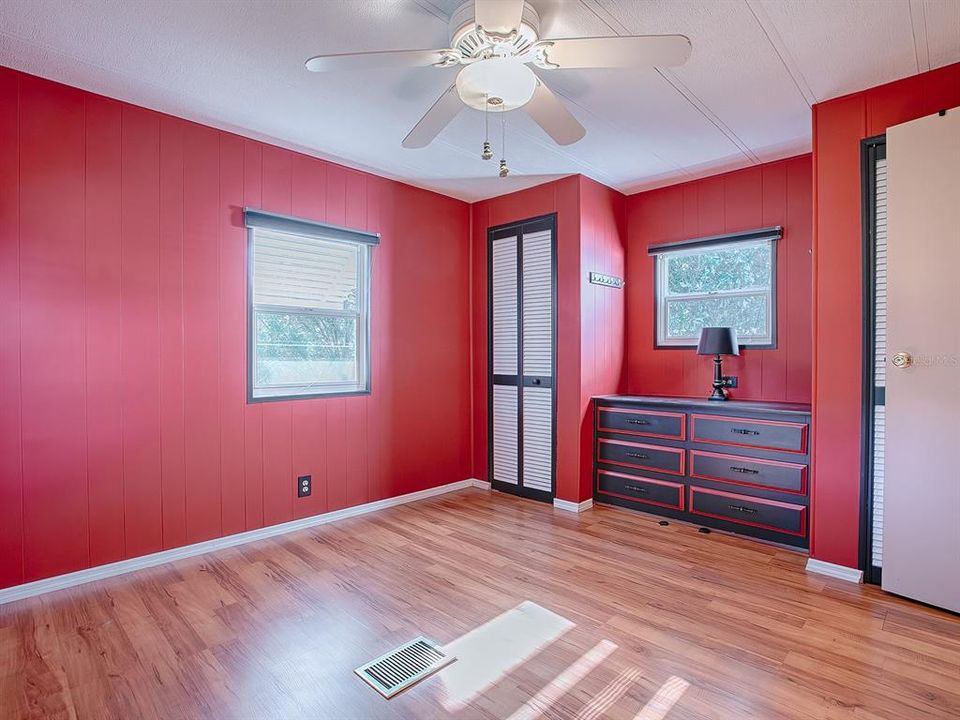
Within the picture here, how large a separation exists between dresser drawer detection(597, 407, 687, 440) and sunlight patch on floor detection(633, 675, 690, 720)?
6.61ft

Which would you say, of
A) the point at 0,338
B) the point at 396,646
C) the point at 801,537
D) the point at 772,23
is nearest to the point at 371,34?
the point at 772,23

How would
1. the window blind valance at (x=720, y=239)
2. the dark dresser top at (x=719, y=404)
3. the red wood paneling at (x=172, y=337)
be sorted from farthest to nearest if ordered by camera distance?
the window blind valance at (x=720, y=239) → the dark dresser top at (x=719, y=404) → the red wood paneling at (x=172, y=337)

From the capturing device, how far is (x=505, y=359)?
179 inches

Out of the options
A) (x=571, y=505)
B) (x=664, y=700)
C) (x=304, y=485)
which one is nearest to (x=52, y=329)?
(x=304, y=485)

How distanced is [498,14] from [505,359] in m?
3.11

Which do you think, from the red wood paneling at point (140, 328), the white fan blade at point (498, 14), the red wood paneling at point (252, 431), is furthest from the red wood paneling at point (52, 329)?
the white fan blade at point (498, 14)

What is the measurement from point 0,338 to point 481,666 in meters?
2.63

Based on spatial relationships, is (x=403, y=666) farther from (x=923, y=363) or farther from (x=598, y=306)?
(x=598, y=306)

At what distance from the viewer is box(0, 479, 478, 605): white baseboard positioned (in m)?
2.56

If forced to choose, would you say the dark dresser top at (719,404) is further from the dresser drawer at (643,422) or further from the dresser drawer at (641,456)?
the dresser drawer at (641,456)

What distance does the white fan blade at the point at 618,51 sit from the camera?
67.2 inches

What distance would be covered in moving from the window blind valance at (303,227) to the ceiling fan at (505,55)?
1.60 meters

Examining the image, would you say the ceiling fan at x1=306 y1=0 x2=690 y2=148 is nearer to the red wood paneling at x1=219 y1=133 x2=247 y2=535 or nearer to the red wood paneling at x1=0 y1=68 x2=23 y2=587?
the red wood paneling at x1=219 y1=133 x2=247 y2=535

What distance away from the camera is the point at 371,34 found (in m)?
2.21
